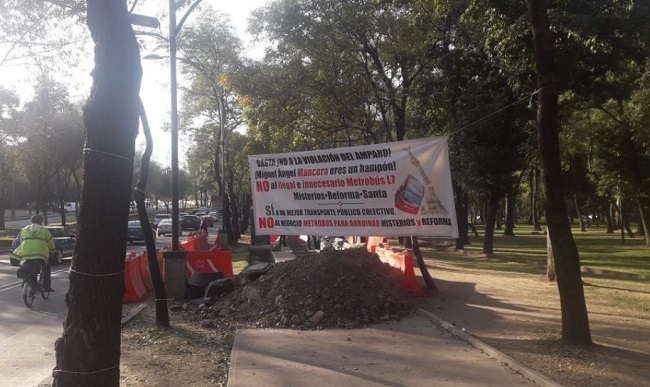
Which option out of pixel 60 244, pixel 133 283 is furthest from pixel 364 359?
pixel 60 244

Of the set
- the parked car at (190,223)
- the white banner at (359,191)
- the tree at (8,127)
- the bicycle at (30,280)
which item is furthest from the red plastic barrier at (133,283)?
the parked car at (190,223)

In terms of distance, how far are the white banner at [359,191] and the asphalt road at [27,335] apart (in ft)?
13.9

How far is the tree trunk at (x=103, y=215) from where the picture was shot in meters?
4.41

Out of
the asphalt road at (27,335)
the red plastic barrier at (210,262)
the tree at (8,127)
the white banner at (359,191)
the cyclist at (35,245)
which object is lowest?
the asphalt road at (27,335)

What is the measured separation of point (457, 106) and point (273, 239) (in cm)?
1394

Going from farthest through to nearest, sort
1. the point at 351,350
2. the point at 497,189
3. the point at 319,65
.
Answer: the point at 497,189, the point at 319,65, the point at 351,350

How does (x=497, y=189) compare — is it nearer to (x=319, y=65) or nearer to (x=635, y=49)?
(x=319, y=65)

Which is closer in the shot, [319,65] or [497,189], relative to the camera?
[319,65]

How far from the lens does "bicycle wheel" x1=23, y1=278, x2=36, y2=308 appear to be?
1215cm

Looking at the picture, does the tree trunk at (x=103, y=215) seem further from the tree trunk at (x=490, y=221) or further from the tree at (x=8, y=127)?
the tree at (x=8, y=127)

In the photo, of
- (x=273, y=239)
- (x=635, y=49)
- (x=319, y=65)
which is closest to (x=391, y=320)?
(x=635, y=49)

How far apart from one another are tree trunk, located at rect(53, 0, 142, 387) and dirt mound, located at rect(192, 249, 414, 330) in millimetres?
5145

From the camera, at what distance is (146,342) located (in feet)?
28.5

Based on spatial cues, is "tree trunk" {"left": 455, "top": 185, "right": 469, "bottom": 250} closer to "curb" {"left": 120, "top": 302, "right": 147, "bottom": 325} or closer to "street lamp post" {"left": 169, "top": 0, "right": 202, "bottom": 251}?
"street lamp post" {"left": 169, "top": 0, "right": 202, "bottom": 251}
